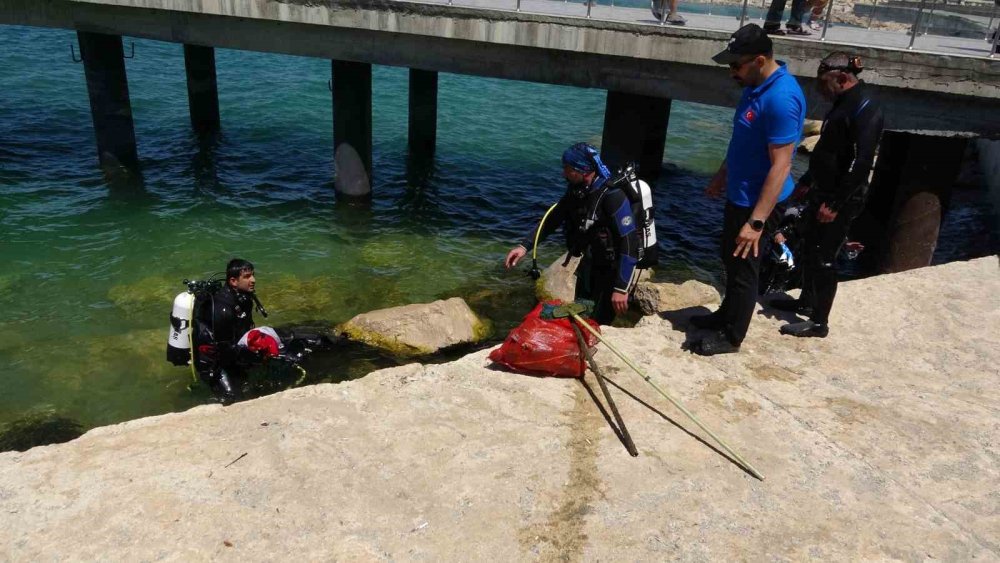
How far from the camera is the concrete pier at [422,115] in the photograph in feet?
56.6

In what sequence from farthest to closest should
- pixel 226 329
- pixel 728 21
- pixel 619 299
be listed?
pixel 728 21 < pixel 226 329 < pixel 619 299

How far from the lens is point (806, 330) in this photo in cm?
594

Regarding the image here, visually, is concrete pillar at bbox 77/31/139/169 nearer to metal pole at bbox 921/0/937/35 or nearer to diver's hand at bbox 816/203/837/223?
diver's hand at bbox 816/203/837/223

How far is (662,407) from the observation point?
493 centimetres

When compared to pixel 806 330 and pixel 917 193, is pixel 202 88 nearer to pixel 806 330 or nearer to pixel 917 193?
pixel 917 193

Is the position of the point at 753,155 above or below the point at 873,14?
below

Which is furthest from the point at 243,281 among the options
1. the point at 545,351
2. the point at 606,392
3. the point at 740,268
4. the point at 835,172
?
the point at 835,172

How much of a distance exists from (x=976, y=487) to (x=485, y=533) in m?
3.02

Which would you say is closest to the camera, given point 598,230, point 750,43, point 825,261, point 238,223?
point 750,43

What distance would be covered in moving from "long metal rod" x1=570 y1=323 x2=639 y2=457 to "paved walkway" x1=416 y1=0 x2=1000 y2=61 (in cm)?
716

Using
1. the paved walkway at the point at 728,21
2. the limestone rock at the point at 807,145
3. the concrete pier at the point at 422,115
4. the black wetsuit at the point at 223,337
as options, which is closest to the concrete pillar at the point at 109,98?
the concrete pier at the point at 422,115

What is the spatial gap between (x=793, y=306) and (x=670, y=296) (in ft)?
8.29

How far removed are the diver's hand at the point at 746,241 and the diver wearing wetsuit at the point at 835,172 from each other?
1224 mm

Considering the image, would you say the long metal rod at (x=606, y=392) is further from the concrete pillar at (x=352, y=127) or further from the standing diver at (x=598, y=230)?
the concrete pillar at (x=352, y=127)
